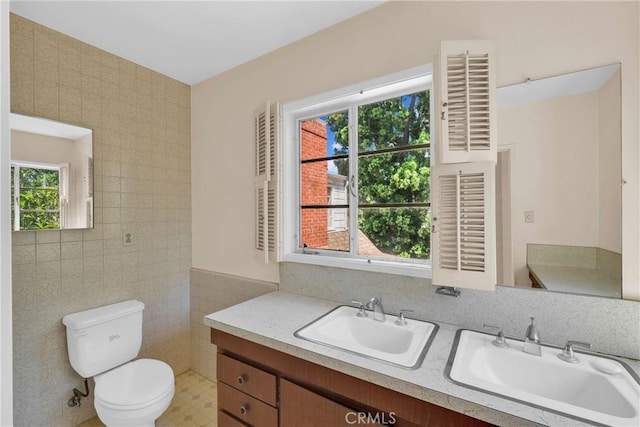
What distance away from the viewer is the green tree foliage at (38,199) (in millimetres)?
1641

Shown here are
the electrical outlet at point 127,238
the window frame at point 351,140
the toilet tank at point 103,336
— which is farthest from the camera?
the electrical outlet at point 127,238

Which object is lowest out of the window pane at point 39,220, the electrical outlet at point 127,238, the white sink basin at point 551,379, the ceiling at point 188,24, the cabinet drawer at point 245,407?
the cabinet drawer at point 245,407

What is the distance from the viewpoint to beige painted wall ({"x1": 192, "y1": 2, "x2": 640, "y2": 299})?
3.53 feet

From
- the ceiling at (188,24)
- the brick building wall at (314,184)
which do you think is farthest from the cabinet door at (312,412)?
the ceiling at (188,24)

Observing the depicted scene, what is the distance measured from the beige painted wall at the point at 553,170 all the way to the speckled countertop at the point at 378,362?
496 millimetres

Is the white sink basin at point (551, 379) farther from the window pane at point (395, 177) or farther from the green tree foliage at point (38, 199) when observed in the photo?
the green tree foliage at point (38, 199)

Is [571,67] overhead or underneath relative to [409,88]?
underneath

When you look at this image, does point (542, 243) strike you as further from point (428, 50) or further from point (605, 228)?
point (428, 50)

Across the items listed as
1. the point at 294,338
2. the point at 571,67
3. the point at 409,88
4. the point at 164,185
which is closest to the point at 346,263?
the point at 294,338

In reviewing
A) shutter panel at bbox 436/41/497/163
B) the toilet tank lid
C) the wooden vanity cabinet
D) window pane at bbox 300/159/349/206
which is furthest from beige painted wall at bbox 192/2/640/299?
the wooden vanity cabinet

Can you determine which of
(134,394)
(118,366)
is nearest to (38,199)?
(118,366)

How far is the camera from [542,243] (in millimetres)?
1222

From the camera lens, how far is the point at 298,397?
1173 millimetres

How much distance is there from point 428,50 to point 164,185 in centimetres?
212
